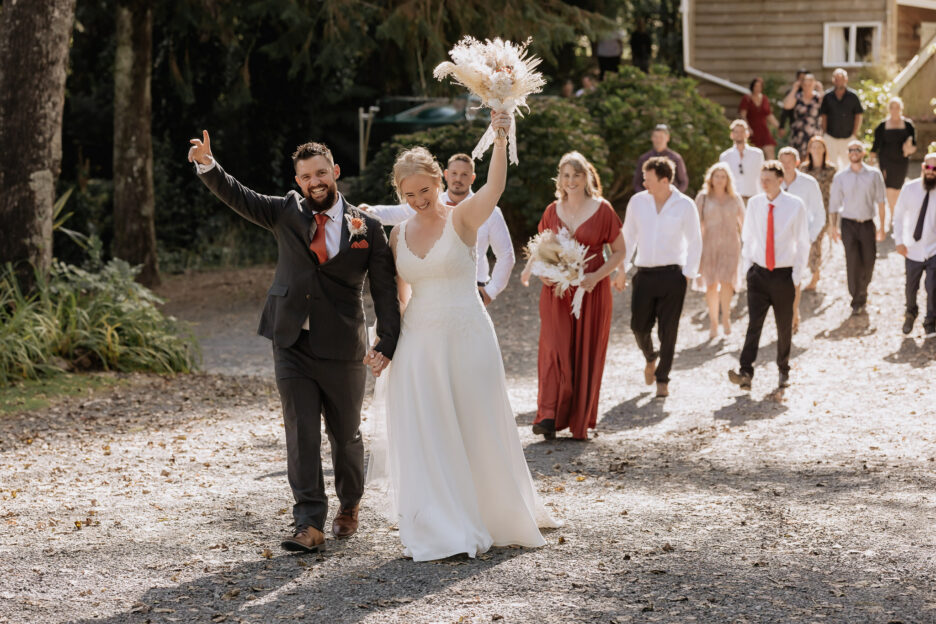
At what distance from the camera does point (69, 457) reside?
9.12m

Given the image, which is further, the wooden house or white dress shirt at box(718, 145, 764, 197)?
the wooden house

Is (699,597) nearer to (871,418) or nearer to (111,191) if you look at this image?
(871,418)

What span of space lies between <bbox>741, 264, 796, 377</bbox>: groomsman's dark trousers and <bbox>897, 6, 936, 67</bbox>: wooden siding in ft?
72.5

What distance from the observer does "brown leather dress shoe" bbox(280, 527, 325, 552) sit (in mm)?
6266

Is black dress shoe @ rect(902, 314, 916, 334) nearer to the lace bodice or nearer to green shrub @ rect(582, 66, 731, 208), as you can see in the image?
green shrub @ rect(582, 66, 731, 208)

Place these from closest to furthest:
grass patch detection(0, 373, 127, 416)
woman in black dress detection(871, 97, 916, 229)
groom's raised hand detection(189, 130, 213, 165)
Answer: groom's raised hand detection(189, 130, 213, 165) → grass patch detection(0, 373, 127, 416) → woman in black dress detection(871, 97, 916, 229)

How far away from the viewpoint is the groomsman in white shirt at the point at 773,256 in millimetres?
11242

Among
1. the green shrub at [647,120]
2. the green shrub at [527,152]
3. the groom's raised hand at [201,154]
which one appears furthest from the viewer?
the green shrub at [647,120]

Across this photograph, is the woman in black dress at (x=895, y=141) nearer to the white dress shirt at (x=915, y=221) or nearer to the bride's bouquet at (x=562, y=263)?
the white dress shirt at (x=915, y=221)

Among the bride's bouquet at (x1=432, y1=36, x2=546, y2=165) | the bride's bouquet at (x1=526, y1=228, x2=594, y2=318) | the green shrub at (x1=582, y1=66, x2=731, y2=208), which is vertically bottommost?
the bride's bouquet at (x1=526, y1=228, x2=594, y2=318)

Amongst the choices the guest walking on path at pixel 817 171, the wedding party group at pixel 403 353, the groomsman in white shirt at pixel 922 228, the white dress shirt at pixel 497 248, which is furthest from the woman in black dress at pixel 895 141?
the wedding party group at pixel 403 353

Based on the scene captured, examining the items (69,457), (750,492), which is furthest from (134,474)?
(750,492)

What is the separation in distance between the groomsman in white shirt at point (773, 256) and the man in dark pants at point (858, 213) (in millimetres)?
4408

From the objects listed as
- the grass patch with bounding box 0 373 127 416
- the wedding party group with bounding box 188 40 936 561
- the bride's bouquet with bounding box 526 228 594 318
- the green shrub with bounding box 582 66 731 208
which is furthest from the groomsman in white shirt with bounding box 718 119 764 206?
the wedding party group with bounding box 188 40 936 561
